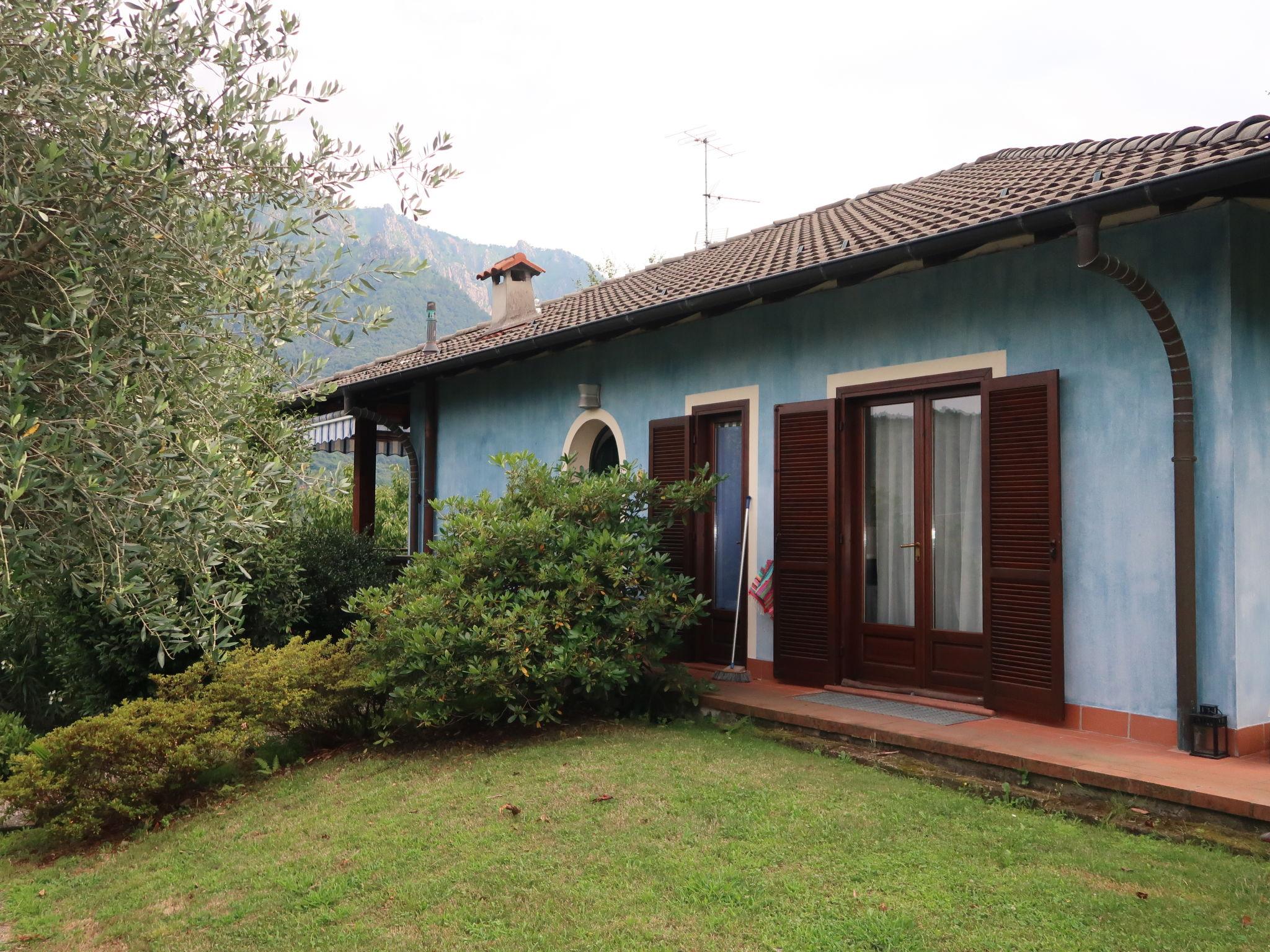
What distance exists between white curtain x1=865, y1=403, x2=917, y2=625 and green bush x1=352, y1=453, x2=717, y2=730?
4.20 feet

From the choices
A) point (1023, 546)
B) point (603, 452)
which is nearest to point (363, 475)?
point (603, 452)

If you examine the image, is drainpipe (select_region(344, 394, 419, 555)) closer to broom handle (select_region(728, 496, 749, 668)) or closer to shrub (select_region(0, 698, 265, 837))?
broom handle (select_region(728, 496, 749, 668))

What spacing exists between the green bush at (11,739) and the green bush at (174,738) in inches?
23.8

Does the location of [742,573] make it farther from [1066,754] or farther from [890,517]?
[1066,754]

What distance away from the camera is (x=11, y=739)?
272 inches

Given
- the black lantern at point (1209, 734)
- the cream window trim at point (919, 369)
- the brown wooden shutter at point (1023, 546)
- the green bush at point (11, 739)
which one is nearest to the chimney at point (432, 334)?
the cream window trim at point (919, 369)

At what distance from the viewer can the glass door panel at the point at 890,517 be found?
7359 millimetres

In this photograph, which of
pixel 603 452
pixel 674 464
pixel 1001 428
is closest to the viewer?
pixel 1001 428

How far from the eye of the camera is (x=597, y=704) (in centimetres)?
737

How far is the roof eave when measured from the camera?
485 cm

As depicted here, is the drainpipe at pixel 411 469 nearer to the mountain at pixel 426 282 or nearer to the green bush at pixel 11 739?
the mountain at pixel 426 282

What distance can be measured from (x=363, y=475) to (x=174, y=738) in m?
8.06

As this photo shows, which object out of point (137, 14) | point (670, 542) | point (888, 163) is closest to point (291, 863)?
point (137, 14)

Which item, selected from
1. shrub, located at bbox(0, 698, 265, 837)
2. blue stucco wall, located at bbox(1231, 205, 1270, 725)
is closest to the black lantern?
blue stucco wall, located at bbox(1231, 205, 1270, 725)
